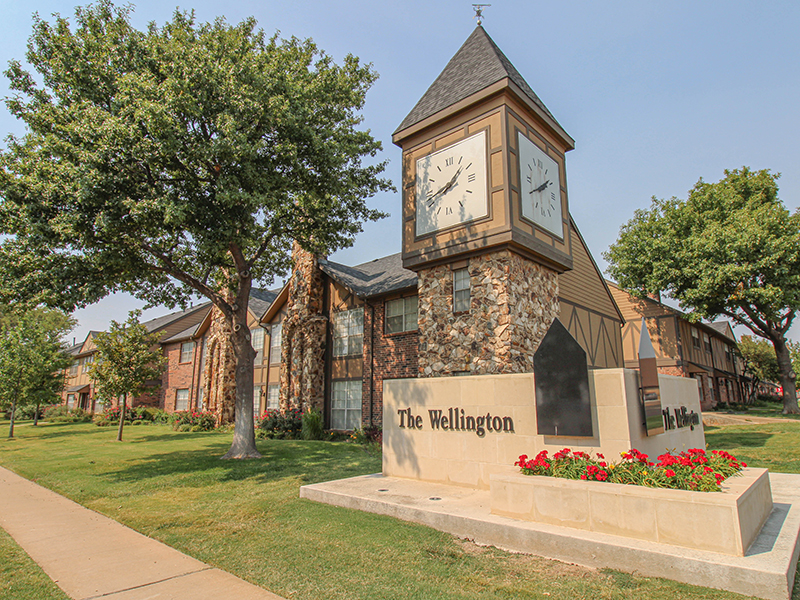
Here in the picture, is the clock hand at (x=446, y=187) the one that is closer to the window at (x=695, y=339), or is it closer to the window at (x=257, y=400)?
the window at (x=257, y=400)

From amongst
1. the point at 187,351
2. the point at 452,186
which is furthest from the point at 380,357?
the point at 187,351

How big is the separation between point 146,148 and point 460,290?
30.1ft

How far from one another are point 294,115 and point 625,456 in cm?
1116

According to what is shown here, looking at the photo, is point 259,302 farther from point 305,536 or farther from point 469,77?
point 305,536

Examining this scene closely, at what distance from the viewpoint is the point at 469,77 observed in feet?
50.1

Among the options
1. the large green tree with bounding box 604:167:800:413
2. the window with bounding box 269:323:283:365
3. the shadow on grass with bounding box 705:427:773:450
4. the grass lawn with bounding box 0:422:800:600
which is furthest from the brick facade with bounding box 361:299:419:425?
the large green tree with bounding box 604:167:800:413

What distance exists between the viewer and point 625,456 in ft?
21.0

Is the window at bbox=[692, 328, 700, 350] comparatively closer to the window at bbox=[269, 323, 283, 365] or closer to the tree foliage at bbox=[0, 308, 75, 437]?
the window at bbox=[269, 323, 283, 365]

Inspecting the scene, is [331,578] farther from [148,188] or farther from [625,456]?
[148,188]

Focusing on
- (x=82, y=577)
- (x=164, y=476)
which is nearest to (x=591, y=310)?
(x=164, y=476)

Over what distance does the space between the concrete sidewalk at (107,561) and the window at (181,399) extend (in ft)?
88.2

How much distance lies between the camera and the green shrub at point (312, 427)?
20.1 metres

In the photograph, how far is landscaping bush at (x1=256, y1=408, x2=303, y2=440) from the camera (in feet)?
68.7

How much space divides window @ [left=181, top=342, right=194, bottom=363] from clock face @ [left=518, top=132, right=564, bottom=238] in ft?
92.7
